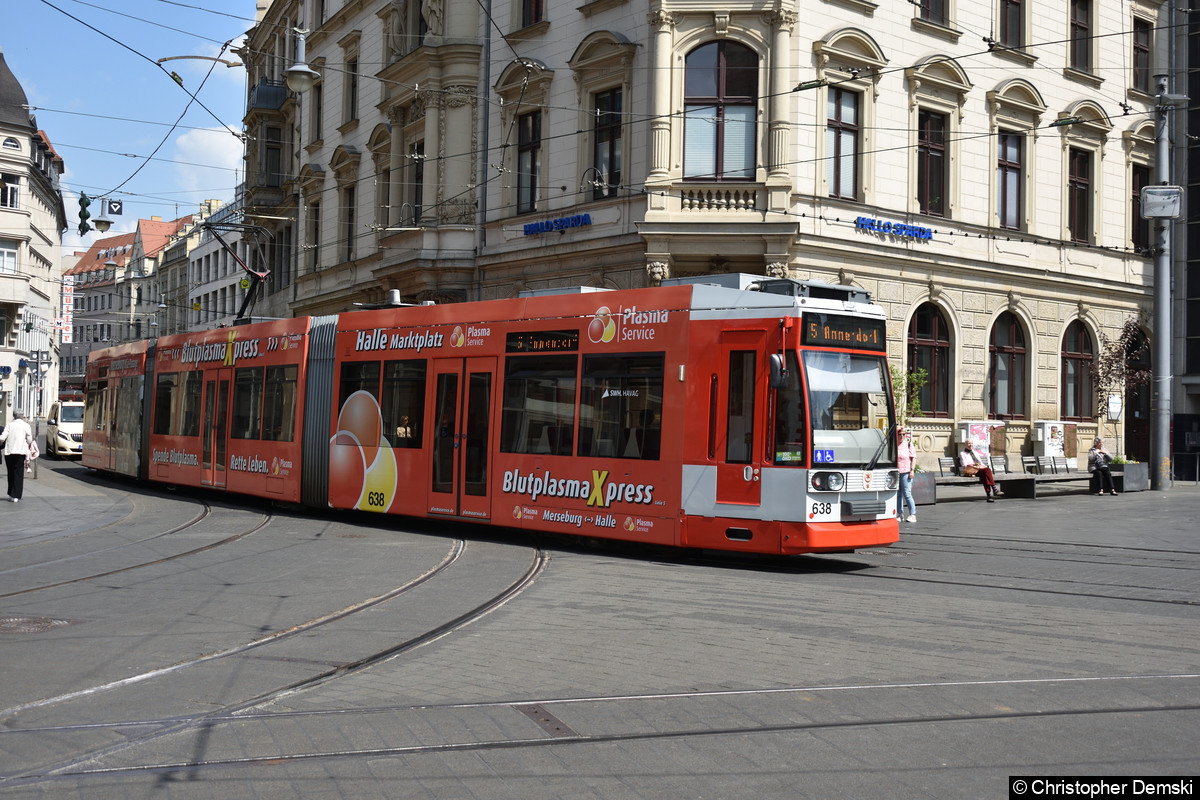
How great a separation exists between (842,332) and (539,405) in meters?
3.99

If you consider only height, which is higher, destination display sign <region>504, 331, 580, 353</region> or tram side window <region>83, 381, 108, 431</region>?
destination display sign <region>504, 331, 580, 353</region>

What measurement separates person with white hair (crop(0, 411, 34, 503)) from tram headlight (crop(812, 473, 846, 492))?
14.2 m

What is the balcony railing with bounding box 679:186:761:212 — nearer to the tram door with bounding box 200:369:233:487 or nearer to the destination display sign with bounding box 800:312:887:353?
the tram door with bounding box 200:369:233:487

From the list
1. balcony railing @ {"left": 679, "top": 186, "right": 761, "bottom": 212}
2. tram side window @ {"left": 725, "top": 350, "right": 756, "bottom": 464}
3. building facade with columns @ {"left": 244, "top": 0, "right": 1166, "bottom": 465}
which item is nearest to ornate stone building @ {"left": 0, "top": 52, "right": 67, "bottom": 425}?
building facade with columns @ {"left": 244, "top": 0, "right": 1166, "bottom": 465}

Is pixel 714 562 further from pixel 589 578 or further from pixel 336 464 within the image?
pixel 336 464

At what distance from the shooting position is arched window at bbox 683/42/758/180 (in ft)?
82.4

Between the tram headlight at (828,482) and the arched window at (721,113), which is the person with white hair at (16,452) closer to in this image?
the arched window at (721,113)

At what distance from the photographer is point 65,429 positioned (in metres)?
41.2

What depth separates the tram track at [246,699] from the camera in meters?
5.46

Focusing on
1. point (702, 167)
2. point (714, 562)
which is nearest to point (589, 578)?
point (714, 562)

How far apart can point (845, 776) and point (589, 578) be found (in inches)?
266

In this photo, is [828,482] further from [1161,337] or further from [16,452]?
[1161,337]

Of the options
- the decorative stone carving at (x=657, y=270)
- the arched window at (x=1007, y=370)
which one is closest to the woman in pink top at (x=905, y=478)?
the decorative stone carving at (x=657, y=270)

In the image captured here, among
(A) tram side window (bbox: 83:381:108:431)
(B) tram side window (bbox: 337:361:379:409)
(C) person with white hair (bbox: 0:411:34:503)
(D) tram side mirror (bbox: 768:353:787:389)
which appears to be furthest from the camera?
(A) tram side window (bbox: 83:381:108:431)
